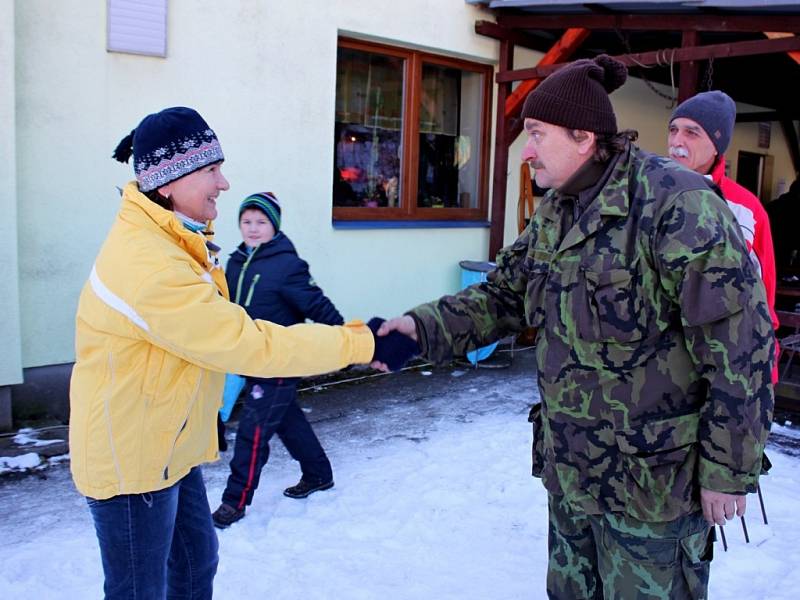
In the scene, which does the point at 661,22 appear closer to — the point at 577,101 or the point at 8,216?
the point at 577,101

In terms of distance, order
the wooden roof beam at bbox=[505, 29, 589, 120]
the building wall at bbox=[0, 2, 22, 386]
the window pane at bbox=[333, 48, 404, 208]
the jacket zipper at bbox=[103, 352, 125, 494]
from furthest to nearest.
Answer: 1. the wooden roof beam at bbox=[505, 29, 589, 120]
2. the window pane at bbox=[333, 48, 404, 208]
3. the building wall at bbox=[0, 2, 22, 386]
4. the jacket zipper at bbox=[103, 352, 125, 494]

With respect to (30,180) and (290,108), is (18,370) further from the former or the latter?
(290,108)

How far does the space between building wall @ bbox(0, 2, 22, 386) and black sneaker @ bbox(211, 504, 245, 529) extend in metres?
2.04

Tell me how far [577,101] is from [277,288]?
202 cm

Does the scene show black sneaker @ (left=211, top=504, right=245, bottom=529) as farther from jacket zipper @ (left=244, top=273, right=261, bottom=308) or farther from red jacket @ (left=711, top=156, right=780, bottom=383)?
red jacket @ (left=711, top=156, right=780, bottom=383)

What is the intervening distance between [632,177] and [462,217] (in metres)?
5.73

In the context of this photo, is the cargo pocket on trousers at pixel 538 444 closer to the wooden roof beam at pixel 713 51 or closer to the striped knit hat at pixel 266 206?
the striped knit hat at pixel 266 206

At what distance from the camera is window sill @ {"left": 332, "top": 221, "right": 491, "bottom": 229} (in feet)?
21.8

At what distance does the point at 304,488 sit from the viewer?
4.07 m

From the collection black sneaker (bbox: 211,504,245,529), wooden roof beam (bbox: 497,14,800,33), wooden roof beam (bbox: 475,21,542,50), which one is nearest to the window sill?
wooden roof beam (bbox: 475,21,542,50)

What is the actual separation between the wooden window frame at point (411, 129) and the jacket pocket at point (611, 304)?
4.74m

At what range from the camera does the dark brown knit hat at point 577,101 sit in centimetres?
210

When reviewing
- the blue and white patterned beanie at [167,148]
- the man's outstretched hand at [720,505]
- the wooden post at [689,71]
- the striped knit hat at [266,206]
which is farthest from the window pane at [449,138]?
the man's outstretched hand at [720,505]

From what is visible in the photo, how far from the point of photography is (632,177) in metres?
2.08
